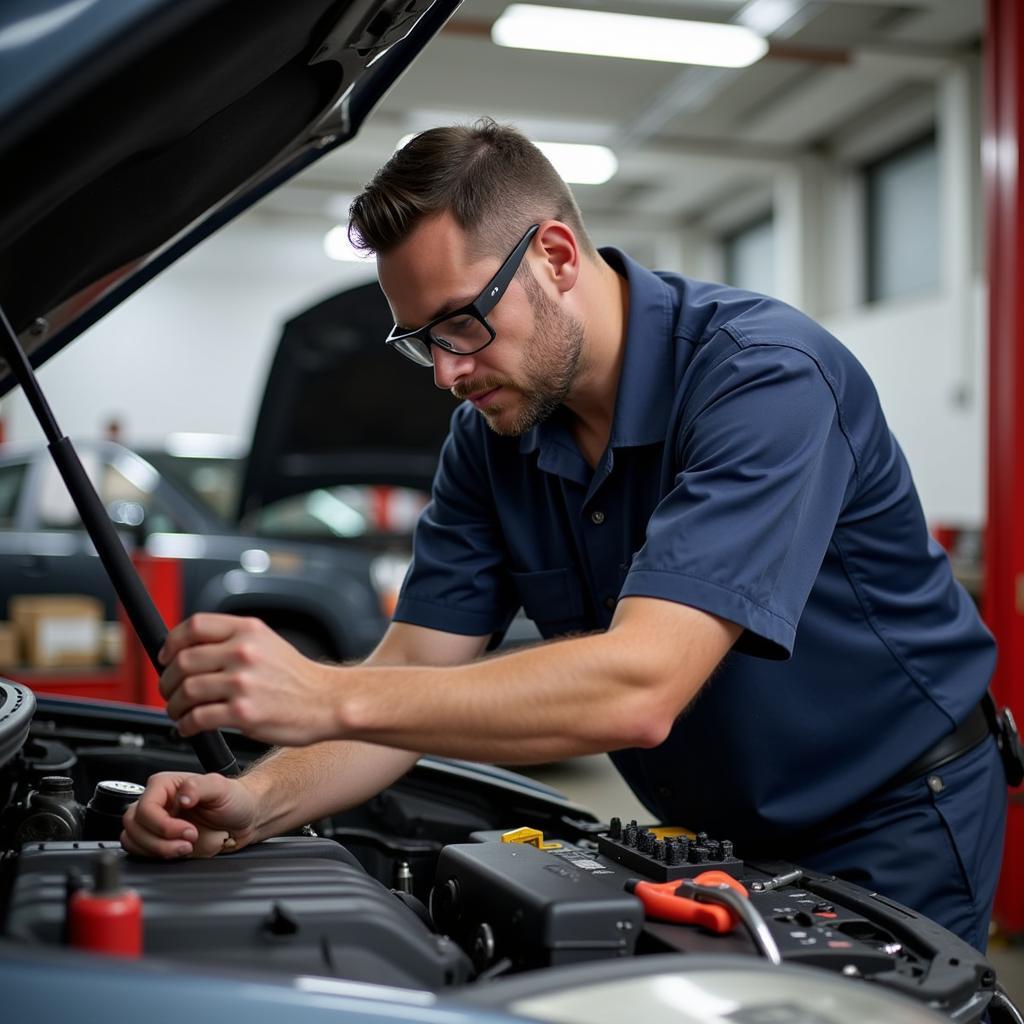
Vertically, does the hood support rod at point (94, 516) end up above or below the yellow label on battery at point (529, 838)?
above

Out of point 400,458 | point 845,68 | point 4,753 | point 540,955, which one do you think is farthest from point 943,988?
point 845,68

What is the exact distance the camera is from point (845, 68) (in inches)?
273

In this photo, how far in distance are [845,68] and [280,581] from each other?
4.51 metres

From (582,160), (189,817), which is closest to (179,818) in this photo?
(189,817)

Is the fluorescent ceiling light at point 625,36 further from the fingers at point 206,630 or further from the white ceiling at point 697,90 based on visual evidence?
the fingers at point 206,630

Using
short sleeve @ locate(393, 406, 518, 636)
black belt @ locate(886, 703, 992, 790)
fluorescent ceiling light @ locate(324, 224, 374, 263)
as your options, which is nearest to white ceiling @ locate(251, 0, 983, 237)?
fluorescent ceiling light @ locate(324, 224, 374, 263)

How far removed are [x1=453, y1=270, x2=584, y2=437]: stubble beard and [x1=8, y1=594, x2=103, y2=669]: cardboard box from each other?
331cm

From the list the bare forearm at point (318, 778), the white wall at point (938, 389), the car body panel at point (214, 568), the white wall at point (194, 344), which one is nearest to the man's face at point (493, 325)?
the bare forearm at point (318, 778)

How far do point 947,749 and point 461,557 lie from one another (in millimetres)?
662

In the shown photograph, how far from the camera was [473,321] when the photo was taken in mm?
1322

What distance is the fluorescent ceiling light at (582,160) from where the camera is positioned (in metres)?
8.39

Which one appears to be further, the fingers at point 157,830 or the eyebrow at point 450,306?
the eyebrow at point 450,306

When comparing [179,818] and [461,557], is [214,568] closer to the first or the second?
[461,557]

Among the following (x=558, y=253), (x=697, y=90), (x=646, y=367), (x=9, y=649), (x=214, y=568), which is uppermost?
(x=697, y=90)
